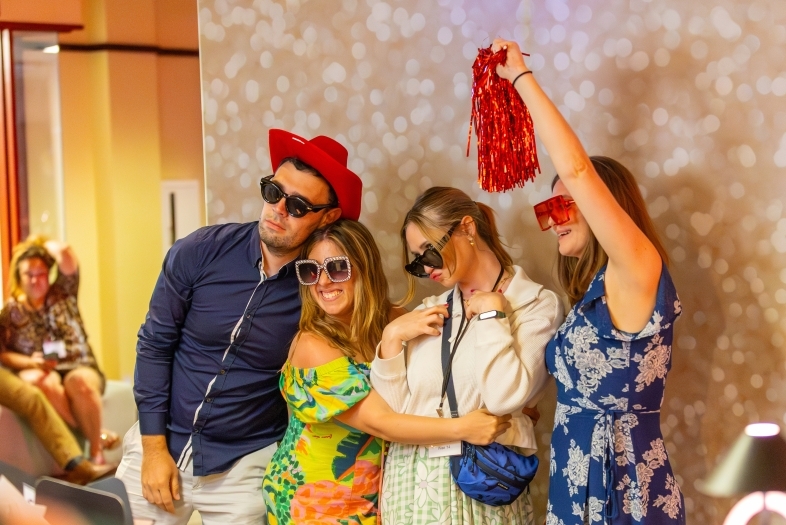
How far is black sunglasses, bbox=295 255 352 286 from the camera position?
252 centimetres

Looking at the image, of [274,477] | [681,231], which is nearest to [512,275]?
[681,231]

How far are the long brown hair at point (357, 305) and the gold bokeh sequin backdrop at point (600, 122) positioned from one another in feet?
1.76

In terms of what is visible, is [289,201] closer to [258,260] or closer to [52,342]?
[258,260]

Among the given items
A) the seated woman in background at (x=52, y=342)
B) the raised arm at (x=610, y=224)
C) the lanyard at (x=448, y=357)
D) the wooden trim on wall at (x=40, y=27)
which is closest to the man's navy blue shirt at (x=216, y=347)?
the lanyard at (x=448, y=357)

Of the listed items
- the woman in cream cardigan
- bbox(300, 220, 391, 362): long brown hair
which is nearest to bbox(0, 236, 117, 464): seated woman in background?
bbox(300, 220, 391, 362): long brown hair

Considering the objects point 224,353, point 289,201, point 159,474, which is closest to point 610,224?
point 289,201

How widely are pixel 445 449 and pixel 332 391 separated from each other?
1.24 feet

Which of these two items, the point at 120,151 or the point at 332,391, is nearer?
the point at 332,391

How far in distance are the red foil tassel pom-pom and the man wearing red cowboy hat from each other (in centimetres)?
49

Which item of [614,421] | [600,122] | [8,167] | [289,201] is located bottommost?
[614,421]

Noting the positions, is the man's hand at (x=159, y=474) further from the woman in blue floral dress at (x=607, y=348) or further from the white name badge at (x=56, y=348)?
the white name badge at (x=56, y=348)

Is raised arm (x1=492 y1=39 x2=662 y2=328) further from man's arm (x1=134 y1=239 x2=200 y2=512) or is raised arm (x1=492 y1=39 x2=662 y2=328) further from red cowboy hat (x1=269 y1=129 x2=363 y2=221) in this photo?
man's arm (x1=134 y1=239 x2=200 y2=512)

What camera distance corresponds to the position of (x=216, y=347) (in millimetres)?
2775

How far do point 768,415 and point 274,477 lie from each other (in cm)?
152
